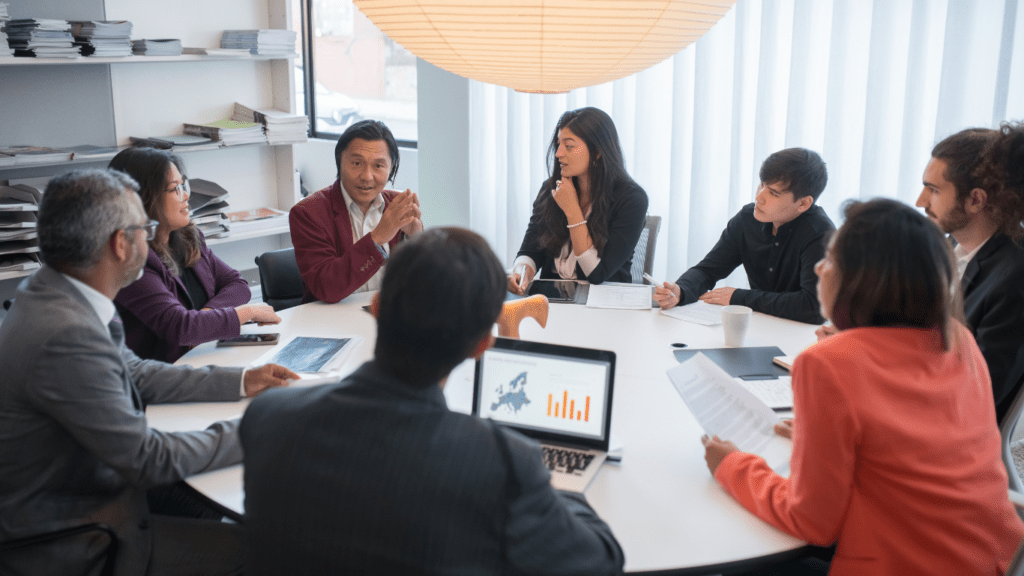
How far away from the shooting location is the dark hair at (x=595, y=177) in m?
2.87

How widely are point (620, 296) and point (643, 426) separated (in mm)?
936

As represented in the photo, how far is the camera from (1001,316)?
173cm

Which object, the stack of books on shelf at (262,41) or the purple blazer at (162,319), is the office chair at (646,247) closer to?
the purple blazer at (162,319)

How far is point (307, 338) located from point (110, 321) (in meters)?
0.60

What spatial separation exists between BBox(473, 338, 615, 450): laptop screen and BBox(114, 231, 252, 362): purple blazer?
2.95ft

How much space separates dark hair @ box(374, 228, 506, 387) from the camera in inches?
36.1

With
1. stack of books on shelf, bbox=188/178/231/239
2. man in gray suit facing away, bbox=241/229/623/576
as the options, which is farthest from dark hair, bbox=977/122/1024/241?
stack of books on shelf, bbox=188/178/231/239

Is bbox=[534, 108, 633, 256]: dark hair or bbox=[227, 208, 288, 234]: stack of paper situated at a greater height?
bbox=[534, 108, 633, 256]: dark hair

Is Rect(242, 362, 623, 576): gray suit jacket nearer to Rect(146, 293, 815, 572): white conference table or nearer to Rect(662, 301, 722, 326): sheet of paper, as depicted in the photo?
Rect(146, 293, 815, 572): white conference table

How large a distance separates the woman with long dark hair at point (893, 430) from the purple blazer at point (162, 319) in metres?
1.47

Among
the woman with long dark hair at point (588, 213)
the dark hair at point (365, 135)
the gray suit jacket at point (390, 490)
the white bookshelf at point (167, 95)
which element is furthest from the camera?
the white bookshelf at point (167, 95)

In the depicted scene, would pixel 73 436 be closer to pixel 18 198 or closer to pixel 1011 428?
pixel 1011 428

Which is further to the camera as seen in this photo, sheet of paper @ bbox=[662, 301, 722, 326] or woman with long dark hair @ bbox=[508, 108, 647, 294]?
woman with long dark hair @ bbox=[508, 108, 647, 294]

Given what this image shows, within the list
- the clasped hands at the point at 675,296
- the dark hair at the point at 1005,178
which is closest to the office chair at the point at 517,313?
the clasped hands at the point at 675,296
